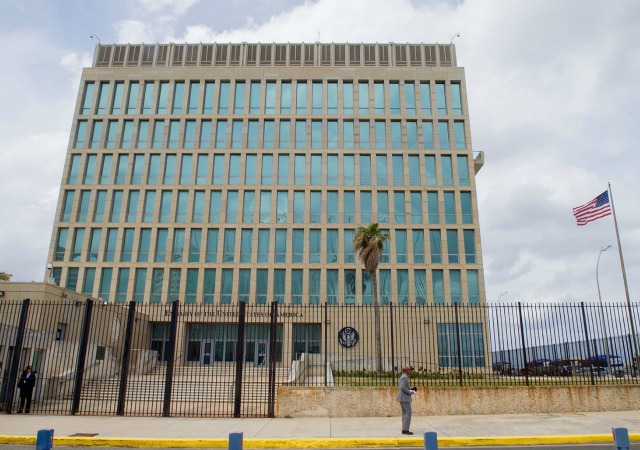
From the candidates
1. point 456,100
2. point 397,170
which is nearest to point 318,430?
point 397,170

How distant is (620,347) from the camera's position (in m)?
A: 16.9

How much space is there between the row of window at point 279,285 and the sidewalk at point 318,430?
28.5m

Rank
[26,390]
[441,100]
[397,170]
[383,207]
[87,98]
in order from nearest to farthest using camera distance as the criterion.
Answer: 1. [26,390]
2. [383,207]
3. [397,170]
4. [441,100]
5. [87,98]

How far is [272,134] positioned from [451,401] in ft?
122

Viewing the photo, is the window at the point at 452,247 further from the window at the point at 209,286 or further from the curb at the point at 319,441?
the curb at the point at 319,441

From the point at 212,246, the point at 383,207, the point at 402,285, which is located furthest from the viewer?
the point at 383,207

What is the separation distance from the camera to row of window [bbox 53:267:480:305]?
43.6 meters

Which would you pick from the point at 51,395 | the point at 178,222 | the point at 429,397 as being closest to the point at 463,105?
the point at 178,222

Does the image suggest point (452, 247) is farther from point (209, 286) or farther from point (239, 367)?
point (239, 367)

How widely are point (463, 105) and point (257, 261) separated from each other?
1007 inches

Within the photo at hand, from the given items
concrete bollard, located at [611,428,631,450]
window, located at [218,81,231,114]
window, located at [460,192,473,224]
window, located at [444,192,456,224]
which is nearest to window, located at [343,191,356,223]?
window, located at [444,192,456,224]

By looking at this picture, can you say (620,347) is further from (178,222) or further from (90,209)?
(90,209)

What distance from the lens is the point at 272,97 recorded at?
49625 mm

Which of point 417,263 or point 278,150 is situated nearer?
point 417,263
